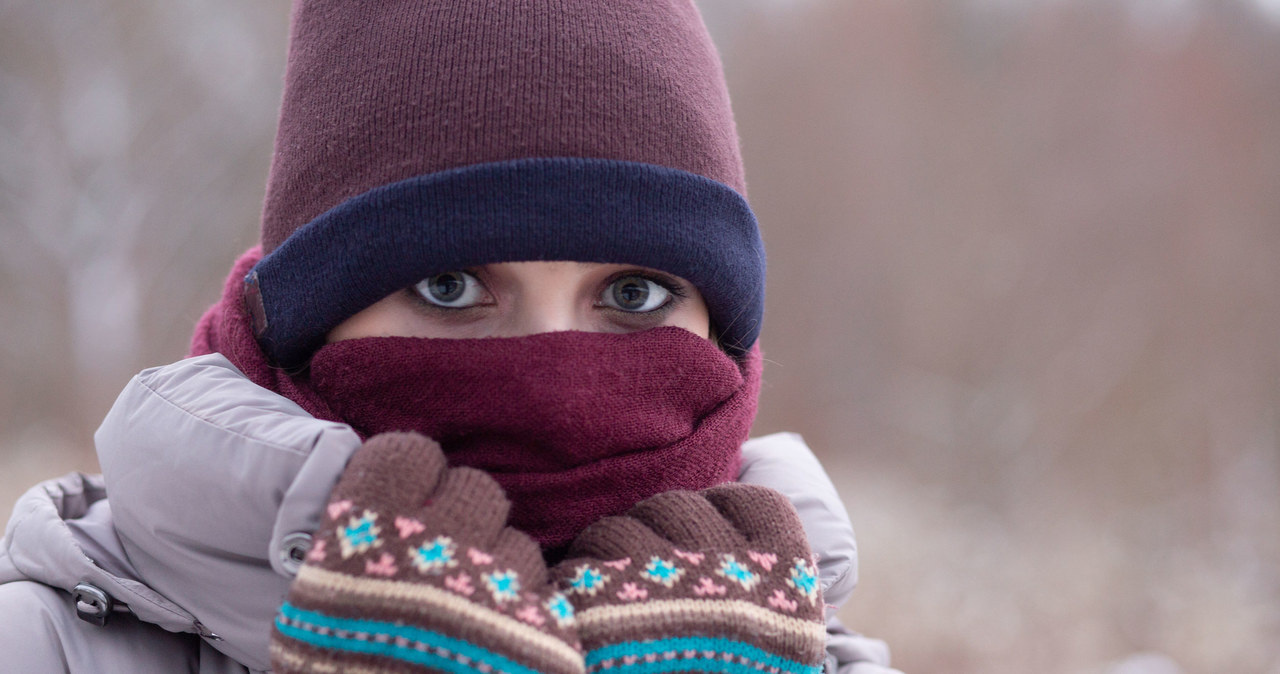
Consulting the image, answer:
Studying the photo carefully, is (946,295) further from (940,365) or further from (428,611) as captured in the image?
(428,611)

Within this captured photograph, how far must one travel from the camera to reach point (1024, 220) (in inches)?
226

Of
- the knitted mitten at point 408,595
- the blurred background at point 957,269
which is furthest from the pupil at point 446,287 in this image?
the blurred background at point 957,269

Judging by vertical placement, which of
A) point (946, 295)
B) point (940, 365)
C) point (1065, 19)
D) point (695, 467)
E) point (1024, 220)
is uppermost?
point (1065, 19)

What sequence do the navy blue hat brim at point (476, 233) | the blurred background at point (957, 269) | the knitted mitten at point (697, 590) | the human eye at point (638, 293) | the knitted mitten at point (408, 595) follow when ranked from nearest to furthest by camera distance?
the knitted mitten at point (408, 595), the knitted mitten at point (697, 590), the navy blue hat brim at point (476, 233), the human eye at point (638, 293), the blurred background at point (957, 269)

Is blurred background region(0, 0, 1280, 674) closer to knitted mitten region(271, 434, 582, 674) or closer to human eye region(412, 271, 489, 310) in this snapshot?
human eye region(412, 271, 489, 310)

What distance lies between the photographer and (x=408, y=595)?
2.28 ft

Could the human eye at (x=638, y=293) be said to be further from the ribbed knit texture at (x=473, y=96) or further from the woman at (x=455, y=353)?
the ribbed knit texture at (x=473, y=96)

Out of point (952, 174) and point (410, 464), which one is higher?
point (952, 174)

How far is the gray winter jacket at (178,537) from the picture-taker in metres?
0.82

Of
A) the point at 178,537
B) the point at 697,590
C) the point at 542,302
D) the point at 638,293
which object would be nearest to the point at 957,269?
the point at 638,293

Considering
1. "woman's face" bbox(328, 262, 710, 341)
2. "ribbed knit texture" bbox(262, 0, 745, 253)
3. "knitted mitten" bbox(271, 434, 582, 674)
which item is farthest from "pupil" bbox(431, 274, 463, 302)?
"knitted mitten" bbox(271, 434, 582, 674)

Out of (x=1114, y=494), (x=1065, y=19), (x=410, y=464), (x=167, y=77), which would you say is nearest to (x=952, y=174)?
(x=1065, y=19)

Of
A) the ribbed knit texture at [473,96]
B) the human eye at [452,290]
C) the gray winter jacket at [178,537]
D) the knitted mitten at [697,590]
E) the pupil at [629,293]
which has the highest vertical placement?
the ribbed knit texture at [473,96]

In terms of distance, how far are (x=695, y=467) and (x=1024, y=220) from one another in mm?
5387
